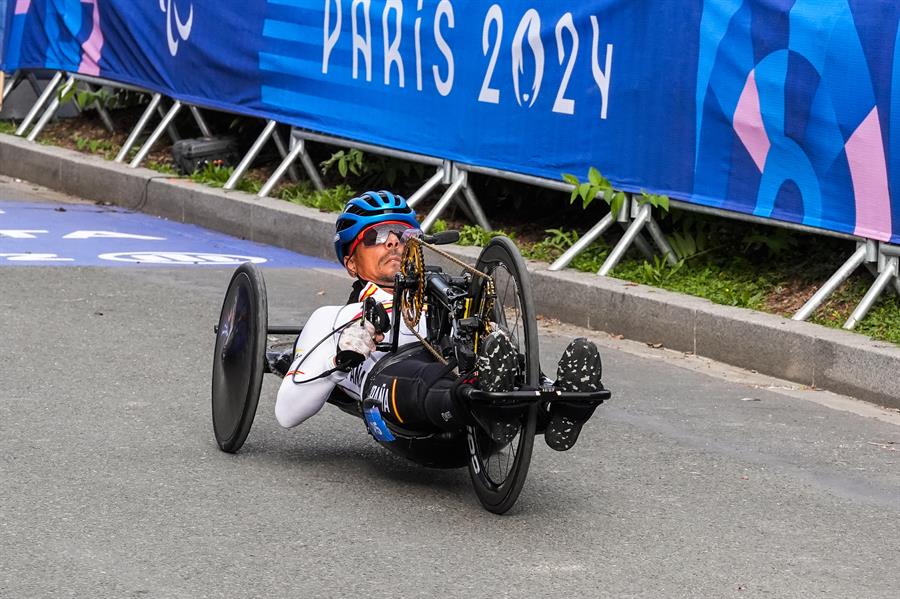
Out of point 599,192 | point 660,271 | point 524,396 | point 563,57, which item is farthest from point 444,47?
point 524,396

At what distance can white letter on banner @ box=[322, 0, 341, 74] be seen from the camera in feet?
36.4

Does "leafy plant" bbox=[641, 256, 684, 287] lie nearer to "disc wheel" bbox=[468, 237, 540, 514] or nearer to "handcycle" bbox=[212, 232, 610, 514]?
"handcycle" bbox=[212, 232, 610, 514]

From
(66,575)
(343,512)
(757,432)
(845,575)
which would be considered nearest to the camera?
(66,575)

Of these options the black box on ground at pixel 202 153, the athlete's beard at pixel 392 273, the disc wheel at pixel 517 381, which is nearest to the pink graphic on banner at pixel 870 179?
the disc wheel at pixel 517 381

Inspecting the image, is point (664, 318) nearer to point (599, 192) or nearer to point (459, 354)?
point (599, 192)

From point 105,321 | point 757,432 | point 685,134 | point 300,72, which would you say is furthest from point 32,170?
point 757,432

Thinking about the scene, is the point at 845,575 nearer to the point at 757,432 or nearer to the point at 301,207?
the point at 757,432

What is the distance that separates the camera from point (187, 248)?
1088 centimetres

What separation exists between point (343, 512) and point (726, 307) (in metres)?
3.58

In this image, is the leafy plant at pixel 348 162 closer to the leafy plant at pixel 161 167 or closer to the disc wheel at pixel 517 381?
the leafy plant at pixel 161 167

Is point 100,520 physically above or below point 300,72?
below

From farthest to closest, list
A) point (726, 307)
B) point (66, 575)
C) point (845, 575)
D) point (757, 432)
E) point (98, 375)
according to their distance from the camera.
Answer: point (726, 307) < point (98, 375) < point (757, 432) < point (845, 575) < point (66, 575)

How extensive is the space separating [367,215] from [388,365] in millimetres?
630

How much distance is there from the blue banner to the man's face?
9.81ft
